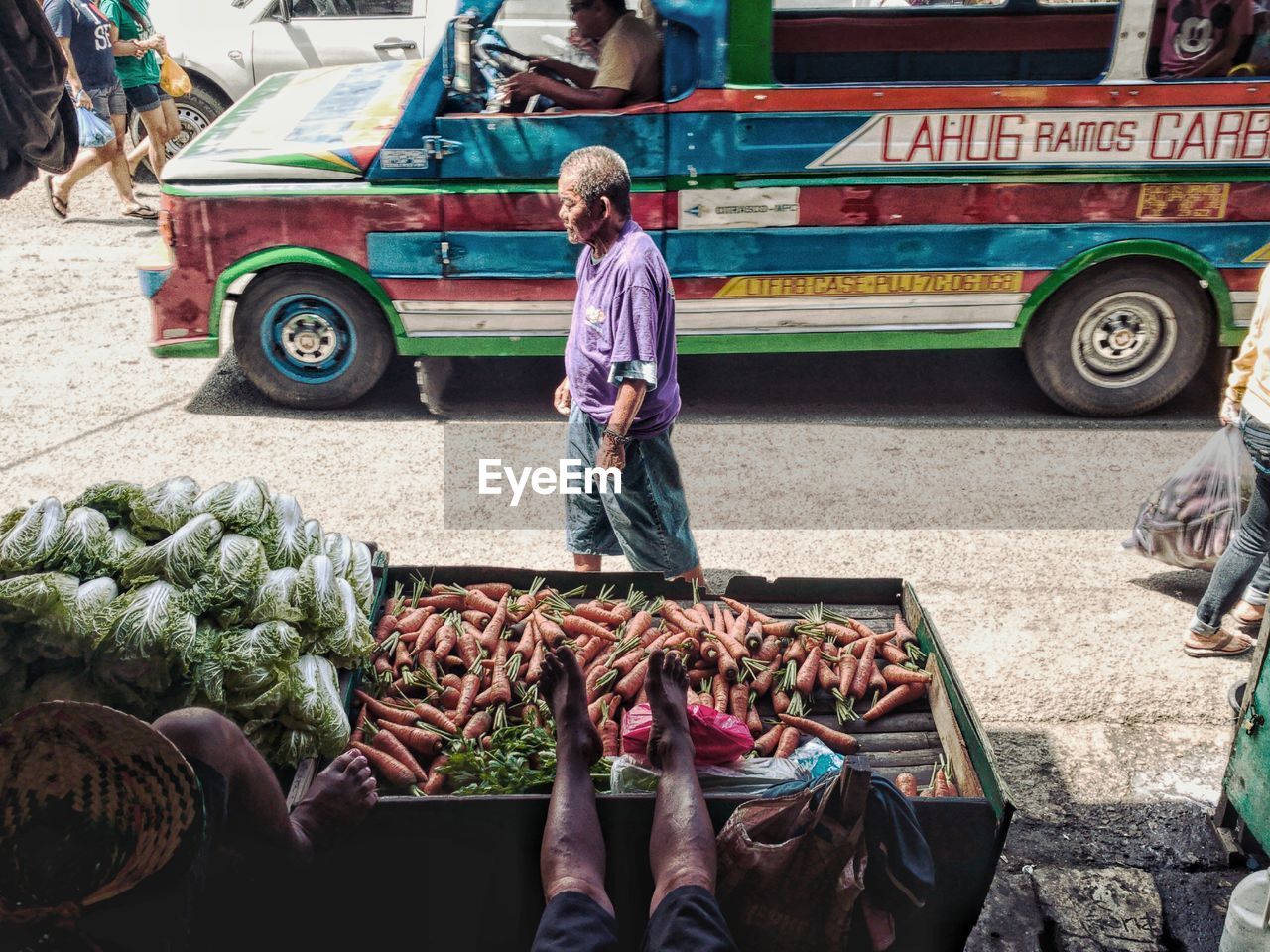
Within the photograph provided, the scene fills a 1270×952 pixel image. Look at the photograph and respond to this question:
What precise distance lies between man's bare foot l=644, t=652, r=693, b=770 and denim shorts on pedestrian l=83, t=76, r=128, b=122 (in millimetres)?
9282

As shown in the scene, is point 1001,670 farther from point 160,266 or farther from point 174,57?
point 174,57

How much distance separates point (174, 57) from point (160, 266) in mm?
5624

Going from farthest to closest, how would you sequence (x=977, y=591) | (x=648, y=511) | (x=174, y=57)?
(x=174, y=57), (x=977, y=591), (x=648, y=511)

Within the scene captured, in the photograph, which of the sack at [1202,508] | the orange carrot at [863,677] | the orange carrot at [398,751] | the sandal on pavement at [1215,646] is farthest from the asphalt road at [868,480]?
the orange carrot at [398,751]

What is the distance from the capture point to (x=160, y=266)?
7.14 metres

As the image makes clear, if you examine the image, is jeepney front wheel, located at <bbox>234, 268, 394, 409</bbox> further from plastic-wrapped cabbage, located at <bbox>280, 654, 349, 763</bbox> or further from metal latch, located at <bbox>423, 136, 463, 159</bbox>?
plastic-wrapped cabbage, located at <bbox>280, 654, 349, 763</bbox>

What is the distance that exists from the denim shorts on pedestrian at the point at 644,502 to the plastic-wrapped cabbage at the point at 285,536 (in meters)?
1.22

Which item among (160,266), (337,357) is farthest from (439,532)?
(160,266)

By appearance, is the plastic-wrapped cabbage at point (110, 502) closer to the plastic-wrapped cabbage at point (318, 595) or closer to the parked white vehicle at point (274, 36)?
the plastic-wrapped cabbage at point (318, 595)

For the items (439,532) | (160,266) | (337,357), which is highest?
(160,266)

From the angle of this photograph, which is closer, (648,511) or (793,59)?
(648,511)

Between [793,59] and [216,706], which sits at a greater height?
[793,59]

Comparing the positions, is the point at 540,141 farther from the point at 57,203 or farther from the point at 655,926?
the point at 57,203

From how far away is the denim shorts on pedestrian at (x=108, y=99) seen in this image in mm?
10789
